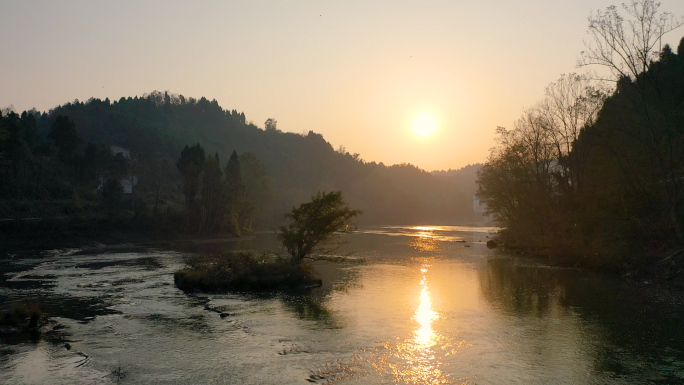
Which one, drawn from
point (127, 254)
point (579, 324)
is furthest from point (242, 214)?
point (579, 324)

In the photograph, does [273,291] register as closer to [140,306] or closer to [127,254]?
[140,306]

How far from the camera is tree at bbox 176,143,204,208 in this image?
9562 cm

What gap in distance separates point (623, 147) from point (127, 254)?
5576 cm

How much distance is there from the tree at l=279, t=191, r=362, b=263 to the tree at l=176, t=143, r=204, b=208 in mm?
57569

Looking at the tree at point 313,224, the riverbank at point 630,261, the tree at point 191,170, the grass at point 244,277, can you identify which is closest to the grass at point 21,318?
the grass at point 244,277

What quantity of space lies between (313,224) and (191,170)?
60906mm

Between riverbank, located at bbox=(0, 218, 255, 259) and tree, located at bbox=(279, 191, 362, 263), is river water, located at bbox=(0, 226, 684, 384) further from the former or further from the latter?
riverbank, located at bbox=(0, 218, 255, 259)

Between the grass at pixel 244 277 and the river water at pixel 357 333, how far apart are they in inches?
67.7

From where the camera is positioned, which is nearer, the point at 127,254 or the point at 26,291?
the point at 26,291

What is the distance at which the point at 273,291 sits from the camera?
118 feet

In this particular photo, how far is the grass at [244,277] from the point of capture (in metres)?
35.9

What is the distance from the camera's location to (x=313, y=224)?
41000 mm

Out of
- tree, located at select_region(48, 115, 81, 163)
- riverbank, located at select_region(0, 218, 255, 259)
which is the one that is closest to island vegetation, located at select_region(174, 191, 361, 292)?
riverbank, located at select_region(0, 218, 255, 259)

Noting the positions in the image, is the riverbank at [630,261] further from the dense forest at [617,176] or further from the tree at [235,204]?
the tree at [235,204]
